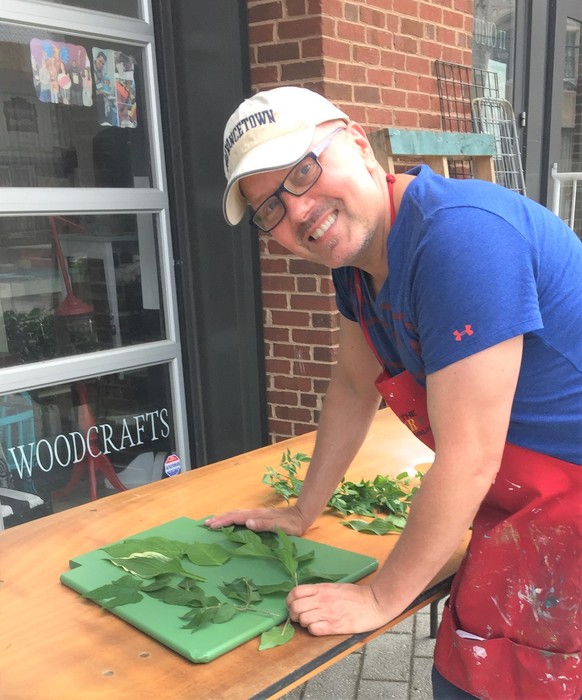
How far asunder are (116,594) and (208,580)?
0.59 ft

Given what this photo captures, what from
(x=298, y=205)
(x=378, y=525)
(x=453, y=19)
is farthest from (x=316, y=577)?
(x=453, y=19)

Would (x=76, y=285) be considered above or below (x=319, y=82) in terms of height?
below

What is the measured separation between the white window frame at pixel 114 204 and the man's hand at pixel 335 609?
206 centimetres

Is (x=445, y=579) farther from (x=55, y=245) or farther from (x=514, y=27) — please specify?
(x=514, y=27)

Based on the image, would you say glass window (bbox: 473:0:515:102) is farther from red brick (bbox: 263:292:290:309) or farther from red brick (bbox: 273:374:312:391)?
red brick (bbox: 273:374:312:391)

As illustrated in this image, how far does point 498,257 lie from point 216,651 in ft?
2.60

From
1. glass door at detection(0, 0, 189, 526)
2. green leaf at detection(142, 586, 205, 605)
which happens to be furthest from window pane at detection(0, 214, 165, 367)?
green leaf at detection(142, 586, 205, 605)

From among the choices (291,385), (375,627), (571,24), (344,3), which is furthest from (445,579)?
(571,24)

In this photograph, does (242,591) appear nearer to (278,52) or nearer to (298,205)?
(298,205)

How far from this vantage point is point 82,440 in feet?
10.9

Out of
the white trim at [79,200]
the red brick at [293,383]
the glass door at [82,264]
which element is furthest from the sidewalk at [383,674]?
the white trim at [79,200]

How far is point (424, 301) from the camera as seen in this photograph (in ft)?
3.89

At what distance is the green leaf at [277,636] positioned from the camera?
1217 mm

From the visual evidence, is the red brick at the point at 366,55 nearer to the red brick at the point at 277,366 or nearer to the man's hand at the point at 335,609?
the red brick at the point at 277,366
